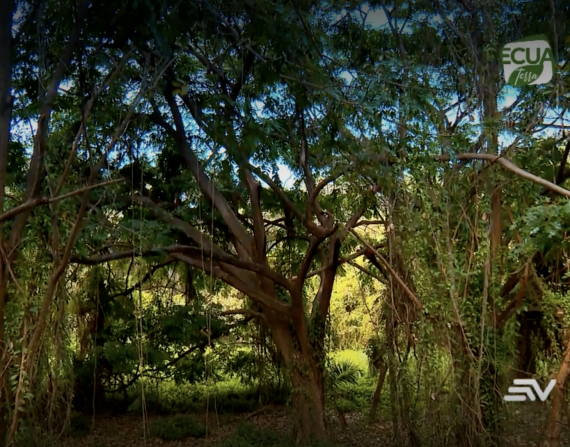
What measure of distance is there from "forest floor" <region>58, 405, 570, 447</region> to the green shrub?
7 cm

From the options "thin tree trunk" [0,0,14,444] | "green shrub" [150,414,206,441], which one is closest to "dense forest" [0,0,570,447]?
"thin tree trunk" [0,0,14,444]

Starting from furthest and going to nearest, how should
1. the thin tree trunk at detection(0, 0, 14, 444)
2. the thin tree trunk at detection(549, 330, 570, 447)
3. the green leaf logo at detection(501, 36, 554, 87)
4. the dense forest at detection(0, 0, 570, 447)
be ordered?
the green leaf logo at detection(501, 36, 554, 87) → the thin tree trunk at detection(549, 330, 570, 447) → the dense forest at detection(0, 0, 570, 447) → the thin tree trunk at detection(0, 0, 14, 444)

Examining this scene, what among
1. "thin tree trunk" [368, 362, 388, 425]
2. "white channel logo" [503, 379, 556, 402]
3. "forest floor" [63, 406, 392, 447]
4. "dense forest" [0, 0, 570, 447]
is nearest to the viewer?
"dense forest" [0, 0, 570, 447]

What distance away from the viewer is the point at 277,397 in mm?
6512

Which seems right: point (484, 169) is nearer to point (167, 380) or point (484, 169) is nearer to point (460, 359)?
point (460, 359)

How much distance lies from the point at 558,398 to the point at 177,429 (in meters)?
3.63

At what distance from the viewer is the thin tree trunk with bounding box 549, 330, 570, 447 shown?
3480 millimetres

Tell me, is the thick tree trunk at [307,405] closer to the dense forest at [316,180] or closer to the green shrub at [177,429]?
the dense forest at [316,180]

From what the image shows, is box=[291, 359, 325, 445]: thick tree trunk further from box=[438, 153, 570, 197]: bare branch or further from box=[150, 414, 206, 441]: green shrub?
box=[438, 153, 570, 197]: bare branch

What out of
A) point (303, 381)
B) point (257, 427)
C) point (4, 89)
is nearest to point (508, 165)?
point (4, 89)

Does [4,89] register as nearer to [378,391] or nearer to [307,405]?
[307,405]

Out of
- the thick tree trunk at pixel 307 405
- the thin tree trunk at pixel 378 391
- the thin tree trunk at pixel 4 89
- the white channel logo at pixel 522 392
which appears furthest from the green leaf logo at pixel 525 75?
the thin tree trunk at pixel 4 89

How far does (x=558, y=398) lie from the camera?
11.6 ft

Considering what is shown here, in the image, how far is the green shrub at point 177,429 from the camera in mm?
5977
